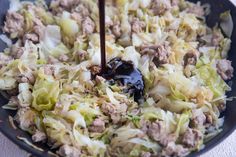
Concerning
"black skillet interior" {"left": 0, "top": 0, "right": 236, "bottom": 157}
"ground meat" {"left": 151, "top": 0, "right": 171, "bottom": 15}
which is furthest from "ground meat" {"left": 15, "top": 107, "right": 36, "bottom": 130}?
"ground meat" {"left": 151, "top": 0, "right": 171, "bottom": 15}

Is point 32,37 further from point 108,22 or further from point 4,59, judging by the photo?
point 108,22

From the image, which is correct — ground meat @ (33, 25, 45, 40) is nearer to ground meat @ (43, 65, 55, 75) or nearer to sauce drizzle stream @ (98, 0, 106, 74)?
ground meat @ (43, 65, 55, 75)

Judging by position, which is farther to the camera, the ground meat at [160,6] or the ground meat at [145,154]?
the ground meat at [160,6]

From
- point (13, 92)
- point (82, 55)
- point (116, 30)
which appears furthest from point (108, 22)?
point (13, 92)

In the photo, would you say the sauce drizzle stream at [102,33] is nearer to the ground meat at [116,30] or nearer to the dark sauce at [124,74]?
the dark sauce at [124,74]

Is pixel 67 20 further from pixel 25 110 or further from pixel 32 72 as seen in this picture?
pixel 25 110

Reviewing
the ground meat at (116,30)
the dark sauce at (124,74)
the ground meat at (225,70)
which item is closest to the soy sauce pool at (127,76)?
the dark sauce at (124,74)

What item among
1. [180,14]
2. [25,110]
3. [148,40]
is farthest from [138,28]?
[25,110]
